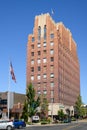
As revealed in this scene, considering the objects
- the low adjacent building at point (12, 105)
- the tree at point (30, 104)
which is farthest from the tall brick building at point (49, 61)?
the tree at point (30, 104)

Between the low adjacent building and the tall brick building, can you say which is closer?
the low adjacent building

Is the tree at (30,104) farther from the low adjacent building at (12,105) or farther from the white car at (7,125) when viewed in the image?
the white car at (7,125)

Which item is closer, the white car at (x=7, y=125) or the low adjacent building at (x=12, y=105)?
the white car at (x=7, y=125)

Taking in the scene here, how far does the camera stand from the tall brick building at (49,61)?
123613 millimetres

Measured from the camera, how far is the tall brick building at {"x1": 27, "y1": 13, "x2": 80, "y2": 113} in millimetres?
123613

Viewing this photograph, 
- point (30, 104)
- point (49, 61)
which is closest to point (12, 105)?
point (49, 61)

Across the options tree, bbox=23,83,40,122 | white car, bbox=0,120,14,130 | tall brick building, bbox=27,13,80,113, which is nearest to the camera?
white car, bbox=0,120,14,130

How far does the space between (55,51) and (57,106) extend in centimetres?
2170

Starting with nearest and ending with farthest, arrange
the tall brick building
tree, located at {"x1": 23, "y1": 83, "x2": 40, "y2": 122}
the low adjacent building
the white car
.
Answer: the white car → tree, located at {"x1": 23, "y1": 83, "x2": 40, "y2": 122} → the low adjacent building → the tall brick building

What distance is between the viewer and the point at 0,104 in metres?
115

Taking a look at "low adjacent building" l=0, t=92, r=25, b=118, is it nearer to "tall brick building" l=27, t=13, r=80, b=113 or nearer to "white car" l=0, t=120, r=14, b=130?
"tall brick building" l=27, t=13, r=80, b=113

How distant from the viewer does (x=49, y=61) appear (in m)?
126

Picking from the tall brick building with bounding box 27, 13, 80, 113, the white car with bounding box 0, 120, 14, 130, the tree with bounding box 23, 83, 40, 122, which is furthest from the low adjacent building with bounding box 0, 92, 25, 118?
the white car with bounding box 0, 120, 14, 130

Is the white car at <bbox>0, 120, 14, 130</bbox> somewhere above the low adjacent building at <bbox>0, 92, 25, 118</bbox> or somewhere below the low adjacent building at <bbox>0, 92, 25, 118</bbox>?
below
